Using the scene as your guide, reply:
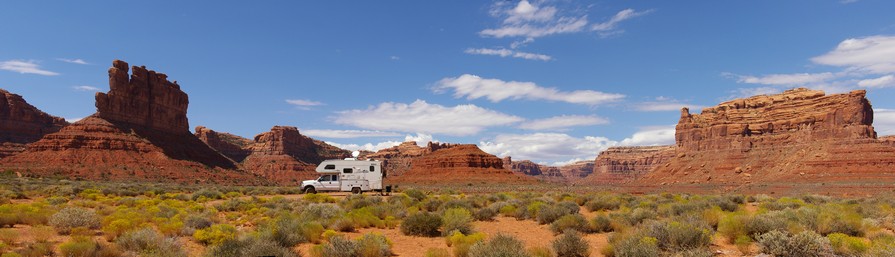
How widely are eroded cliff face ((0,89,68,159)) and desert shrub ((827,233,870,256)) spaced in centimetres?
11049

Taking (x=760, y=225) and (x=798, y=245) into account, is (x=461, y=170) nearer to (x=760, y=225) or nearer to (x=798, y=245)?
(x=760, y=225)

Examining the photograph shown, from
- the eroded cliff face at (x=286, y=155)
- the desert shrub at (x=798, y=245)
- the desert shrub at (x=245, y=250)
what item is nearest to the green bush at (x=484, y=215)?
the desert shrub at (x=245, y=250)

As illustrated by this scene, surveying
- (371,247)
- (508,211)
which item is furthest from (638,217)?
(371,247)

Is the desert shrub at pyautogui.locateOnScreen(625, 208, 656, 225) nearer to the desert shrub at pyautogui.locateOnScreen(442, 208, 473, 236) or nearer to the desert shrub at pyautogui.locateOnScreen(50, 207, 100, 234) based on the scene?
the desert shrub at pyautogui.locateOnScreen(442, 208, 473, 236)

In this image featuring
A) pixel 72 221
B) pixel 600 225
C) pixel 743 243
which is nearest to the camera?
pixel 743 243

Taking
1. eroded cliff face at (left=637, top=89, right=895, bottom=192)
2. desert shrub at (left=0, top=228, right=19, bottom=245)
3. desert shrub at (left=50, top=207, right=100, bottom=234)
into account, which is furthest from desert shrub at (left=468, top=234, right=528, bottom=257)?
eroded cliff face at (left=637, top=89, right=895, bottom=192)

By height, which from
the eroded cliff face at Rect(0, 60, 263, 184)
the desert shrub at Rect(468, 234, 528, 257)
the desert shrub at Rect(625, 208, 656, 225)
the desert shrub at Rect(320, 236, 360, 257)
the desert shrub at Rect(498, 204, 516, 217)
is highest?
the eroded cliff face at Rect(0, 60, 263, 184)

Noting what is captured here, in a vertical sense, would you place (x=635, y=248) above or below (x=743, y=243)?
above

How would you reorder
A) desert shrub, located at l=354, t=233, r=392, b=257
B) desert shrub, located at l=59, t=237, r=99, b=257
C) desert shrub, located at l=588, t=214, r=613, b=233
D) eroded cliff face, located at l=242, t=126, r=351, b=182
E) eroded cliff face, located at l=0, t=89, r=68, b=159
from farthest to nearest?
eroded cliff face, located at l=242, t=126, r=351, b=182, eroded cliff face, located at l=0, t=89, r=68, b=159, desert shrub, located at l=588, t=214, r=613, b=233, desert shrub, located at l=354, t=233, r=392, b=257, desert shrub, located at l=59, t=237, r=99, b=257

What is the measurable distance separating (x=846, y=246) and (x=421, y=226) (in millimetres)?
9557

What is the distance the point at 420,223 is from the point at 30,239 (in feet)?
31.5

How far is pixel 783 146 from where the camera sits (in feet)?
322

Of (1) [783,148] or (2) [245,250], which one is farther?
(1) [783,148]

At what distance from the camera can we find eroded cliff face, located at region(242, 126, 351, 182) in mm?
122525
